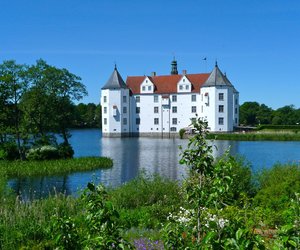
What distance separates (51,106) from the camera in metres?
32.0

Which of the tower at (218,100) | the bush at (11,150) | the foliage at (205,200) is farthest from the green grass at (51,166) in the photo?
the tower at (218,100)

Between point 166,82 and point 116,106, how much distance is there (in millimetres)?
9573

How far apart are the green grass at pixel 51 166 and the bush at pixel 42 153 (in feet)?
5.77

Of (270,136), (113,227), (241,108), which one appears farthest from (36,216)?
(241,108)

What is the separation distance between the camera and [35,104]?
2992 cm

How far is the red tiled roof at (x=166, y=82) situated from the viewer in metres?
63.0

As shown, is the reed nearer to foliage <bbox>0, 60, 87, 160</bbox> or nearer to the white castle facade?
foliage <bbox>0, 60, 87, 160</bbox>

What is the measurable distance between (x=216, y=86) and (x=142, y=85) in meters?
13.5

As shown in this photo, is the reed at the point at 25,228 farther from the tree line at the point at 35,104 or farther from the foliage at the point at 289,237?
the tree line at the point at 35,104

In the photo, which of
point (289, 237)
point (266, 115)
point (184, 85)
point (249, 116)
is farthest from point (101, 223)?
point (266, 115)

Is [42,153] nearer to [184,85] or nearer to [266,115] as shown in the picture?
[184,85]

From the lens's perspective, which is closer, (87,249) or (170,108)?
(87,249)

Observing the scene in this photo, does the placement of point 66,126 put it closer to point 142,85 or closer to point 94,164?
point 94,164

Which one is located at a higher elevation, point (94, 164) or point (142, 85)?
point (142, 85)
